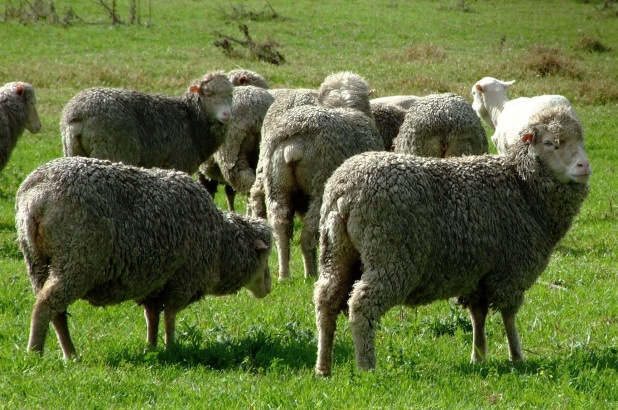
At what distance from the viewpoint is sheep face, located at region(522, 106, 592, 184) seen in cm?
Answer: 659

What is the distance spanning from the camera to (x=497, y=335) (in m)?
7.26

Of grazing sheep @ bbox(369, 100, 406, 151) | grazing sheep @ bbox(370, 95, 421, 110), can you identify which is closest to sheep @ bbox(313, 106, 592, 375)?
grazing sheep @ bbox(369, 100, 406, 151)

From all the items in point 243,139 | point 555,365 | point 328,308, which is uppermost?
point 328,308

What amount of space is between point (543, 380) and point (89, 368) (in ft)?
9.23

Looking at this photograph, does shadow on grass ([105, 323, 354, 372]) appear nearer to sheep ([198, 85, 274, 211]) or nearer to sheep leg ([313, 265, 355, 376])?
sheep leg ([313, 265, 355, 376])

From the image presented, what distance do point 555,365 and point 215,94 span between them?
654 cm

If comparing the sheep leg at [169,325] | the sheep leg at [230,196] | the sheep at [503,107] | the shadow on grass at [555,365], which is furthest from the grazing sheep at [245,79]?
the shadow on grass at [555,365]

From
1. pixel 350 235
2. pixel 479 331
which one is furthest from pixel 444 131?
pixel 350 235

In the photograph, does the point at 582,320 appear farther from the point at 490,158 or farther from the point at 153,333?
the point at 153,333

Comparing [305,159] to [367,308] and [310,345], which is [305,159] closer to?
[310,345]

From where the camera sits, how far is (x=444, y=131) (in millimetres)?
10219

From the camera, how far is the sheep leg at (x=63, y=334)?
20.5 ft

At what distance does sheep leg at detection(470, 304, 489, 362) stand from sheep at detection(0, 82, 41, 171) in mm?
6958

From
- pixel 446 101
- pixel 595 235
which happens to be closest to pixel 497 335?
pixel 446 101
